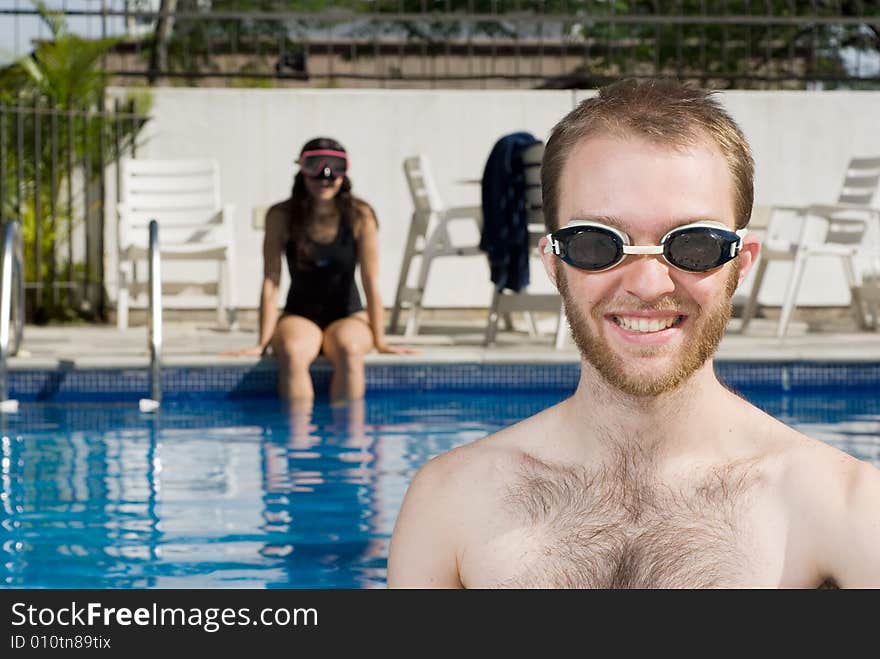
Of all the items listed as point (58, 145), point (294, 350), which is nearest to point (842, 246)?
point (294, 350)

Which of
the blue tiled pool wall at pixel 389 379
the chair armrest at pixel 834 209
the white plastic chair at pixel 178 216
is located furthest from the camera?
the white plastic chair at pixel 178 216

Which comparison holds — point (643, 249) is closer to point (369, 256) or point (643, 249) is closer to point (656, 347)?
point (656, 347)

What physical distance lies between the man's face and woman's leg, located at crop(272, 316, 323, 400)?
627 centimetres

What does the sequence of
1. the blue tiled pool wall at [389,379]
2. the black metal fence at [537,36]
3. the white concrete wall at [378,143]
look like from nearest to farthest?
the blue tiled pool wall at [389,379] < the white concrete wall at [378,143] < the black metal fence at [537,36]

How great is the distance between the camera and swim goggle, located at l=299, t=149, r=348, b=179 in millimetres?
7895

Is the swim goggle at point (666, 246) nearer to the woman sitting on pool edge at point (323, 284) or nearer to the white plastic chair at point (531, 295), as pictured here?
the woman sitting on pool edge at point (323, 284)

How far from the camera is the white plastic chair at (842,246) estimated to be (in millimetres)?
9781

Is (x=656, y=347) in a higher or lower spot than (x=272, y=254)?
higher

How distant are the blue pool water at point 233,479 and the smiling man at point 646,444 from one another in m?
2.76

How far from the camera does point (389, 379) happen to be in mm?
8648

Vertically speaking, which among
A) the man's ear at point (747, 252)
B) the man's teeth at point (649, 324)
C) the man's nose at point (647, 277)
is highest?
the man's ear at point (747, 252)

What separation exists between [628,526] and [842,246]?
8.34m

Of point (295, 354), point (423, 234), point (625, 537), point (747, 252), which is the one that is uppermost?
point (747, 252)

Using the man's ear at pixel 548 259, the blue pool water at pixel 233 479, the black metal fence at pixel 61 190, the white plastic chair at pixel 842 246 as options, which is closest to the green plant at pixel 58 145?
the black metal fence at pixel 61 190
